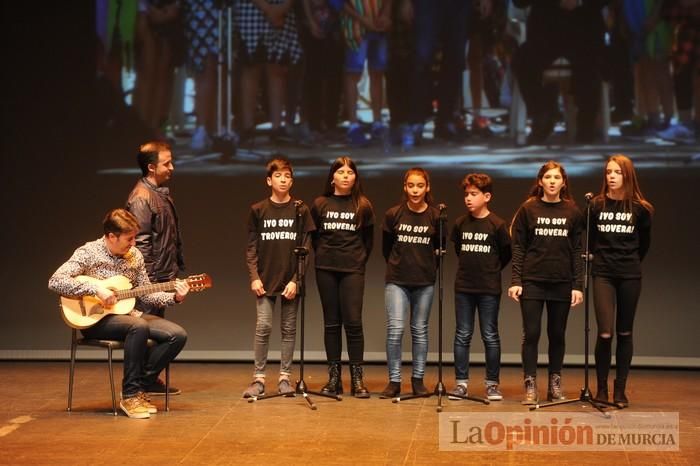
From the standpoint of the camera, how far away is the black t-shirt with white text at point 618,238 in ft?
→ 19.0

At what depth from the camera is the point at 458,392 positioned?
20.1 ft

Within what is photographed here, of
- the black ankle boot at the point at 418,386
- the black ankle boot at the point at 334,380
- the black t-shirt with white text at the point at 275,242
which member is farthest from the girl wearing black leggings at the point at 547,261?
the black t-shirt with white text at the point at 275,242

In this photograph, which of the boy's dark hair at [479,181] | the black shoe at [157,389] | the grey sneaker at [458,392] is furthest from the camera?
the black shoe at [157,389]

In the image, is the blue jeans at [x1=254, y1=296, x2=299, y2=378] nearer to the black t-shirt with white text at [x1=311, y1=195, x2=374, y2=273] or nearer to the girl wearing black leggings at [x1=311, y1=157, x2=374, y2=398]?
the girl wearing black leggings at [x1=311, y1=157, x2=374, y2=398]

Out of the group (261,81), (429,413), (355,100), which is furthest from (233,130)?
(429,413)

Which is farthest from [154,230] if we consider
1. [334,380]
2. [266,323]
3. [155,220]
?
[334,380]

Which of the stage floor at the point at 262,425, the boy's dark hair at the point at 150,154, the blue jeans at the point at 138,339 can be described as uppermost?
the boy's dark hair at the point at 150,154

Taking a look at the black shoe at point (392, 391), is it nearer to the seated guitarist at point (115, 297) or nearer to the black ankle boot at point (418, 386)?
the black ankle boot at point (418, 386)

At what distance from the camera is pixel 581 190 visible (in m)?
7.32

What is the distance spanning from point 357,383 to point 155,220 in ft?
5.02

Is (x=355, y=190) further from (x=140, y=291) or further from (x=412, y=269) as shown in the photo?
(x=140, y=291)

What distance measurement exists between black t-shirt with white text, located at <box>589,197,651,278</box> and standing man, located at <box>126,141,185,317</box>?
2.44m

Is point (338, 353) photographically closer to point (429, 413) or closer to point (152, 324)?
point (429, 413)

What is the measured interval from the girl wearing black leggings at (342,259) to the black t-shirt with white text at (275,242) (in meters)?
0.13
